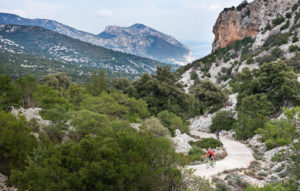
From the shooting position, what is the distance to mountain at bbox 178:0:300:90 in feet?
194

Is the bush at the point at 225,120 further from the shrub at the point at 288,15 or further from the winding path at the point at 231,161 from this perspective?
the shrub at the point at 288,15

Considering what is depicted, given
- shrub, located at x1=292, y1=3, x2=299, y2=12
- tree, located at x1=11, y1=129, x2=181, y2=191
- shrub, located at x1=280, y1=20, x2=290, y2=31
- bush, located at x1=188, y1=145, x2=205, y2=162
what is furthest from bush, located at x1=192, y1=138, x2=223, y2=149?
shrub, located at x1=292, y1=3, x2=299, y2=12

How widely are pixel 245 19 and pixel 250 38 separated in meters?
6.56

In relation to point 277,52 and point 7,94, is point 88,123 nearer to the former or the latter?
point 7,94

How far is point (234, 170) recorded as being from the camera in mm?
18281

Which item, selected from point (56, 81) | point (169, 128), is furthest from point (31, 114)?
point (56, 81)

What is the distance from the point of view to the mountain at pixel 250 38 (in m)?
59.0

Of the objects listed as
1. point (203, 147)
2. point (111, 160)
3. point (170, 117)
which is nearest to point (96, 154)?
point (111, 160)

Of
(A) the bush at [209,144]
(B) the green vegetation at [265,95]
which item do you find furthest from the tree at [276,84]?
(A) the bush at [209,144]

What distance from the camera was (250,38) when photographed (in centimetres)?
7606

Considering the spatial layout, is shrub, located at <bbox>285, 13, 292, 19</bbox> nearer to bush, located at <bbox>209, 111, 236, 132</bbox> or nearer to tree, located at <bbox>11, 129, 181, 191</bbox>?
bush, located at <bbox>209, 111, 236, 132</bbox>

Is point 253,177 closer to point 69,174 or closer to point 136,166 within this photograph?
point 136,166

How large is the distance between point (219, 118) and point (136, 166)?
29697mm

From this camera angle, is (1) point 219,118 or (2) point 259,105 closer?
(2) point 259,105
